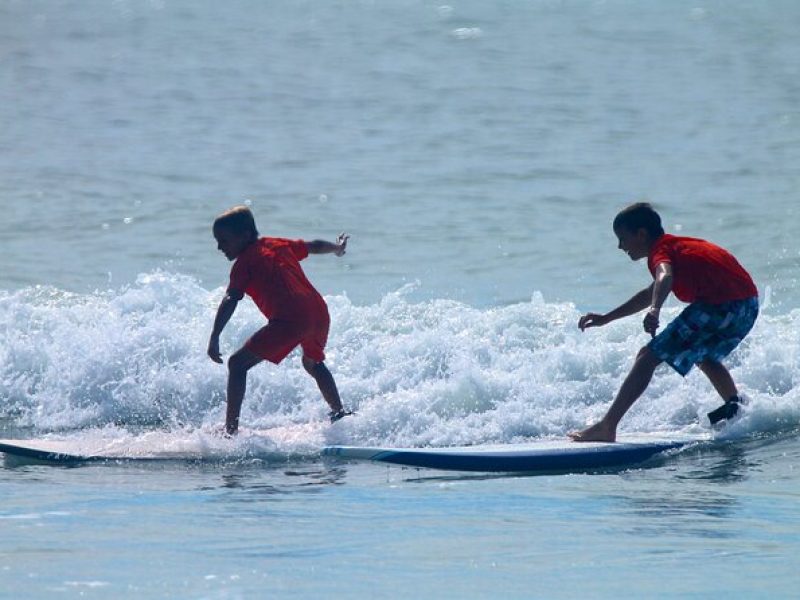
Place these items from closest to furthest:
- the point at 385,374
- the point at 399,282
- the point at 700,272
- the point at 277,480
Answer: the point at 277,480, the point at 700,272, the point at 385,374, the point at 399,282

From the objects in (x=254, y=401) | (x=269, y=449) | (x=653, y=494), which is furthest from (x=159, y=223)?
(x=653, y=494)

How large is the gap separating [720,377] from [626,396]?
0.65 meters

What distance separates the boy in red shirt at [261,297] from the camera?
8164 millimetres

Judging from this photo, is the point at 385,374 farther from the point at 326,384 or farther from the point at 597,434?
the point at 597,434

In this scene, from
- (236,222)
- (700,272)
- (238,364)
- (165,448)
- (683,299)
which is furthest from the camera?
(238,364)

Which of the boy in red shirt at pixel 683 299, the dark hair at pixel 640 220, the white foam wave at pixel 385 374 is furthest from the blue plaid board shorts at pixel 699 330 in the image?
the white foam wave at pixel 385 374

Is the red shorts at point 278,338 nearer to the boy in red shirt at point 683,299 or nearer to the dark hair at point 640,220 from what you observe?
Answer: the boy in red shirt at point 683,299

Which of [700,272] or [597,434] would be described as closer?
[700,272]

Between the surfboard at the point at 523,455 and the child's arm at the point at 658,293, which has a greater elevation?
the child's arm at the point at 658,293

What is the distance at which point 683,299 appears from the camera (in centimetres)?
784

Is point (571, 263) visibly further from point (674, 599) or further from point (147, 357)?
point (674, 599)

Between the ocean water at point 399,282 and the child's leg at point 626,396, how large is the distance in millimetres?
434

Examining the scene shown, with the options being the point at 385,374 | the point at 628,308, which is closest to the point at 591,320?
the point at 628,308

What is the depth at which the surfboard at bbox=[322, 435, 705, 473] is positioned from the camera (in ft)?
24.6
